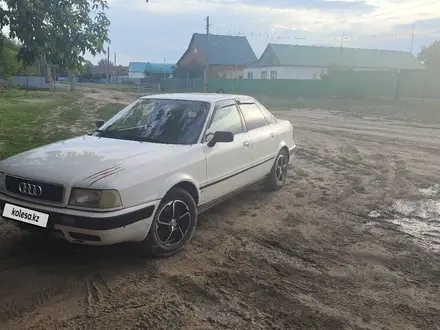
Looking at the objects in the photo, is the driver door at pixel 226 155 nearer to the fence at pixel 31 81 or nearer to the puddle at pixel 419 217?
the puddle at pixel 419 217

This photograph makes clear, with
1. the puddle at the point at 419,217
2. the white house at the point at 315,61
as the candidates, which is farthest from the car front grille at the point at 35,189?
the white house at the point at 315,61

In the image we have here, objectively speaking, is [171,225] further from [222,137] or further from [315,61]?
[315,61]

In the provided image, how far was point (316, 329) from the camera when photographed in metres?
3.14

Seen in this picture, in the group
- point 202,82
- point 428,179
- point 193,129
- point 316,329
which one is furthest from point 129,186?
point 202,82

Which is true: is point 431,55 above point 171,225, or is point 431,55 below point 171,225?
above

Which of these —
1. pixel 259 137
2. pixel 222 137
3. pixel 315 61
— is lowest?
pixel 259 137

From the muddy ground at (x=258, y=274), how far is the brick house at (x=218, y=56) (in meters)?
53.4

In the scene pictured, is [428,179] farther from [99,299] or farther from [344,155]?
[99,299]

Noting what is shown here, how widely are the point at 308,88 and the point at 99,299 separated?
3540cm

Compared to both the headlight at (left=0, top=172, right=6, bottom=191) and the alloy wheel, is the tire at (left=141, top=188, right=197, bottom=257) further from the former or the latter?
the headlight at (left=0, top=172, right=6, bottom=191)

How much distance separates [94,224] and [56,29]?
3.25m

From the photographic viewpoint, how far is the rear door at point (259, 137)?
19.5 ft

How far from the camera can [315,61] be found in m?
52.1

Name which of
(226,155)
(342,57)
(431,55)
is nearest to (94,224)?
(226,155)
